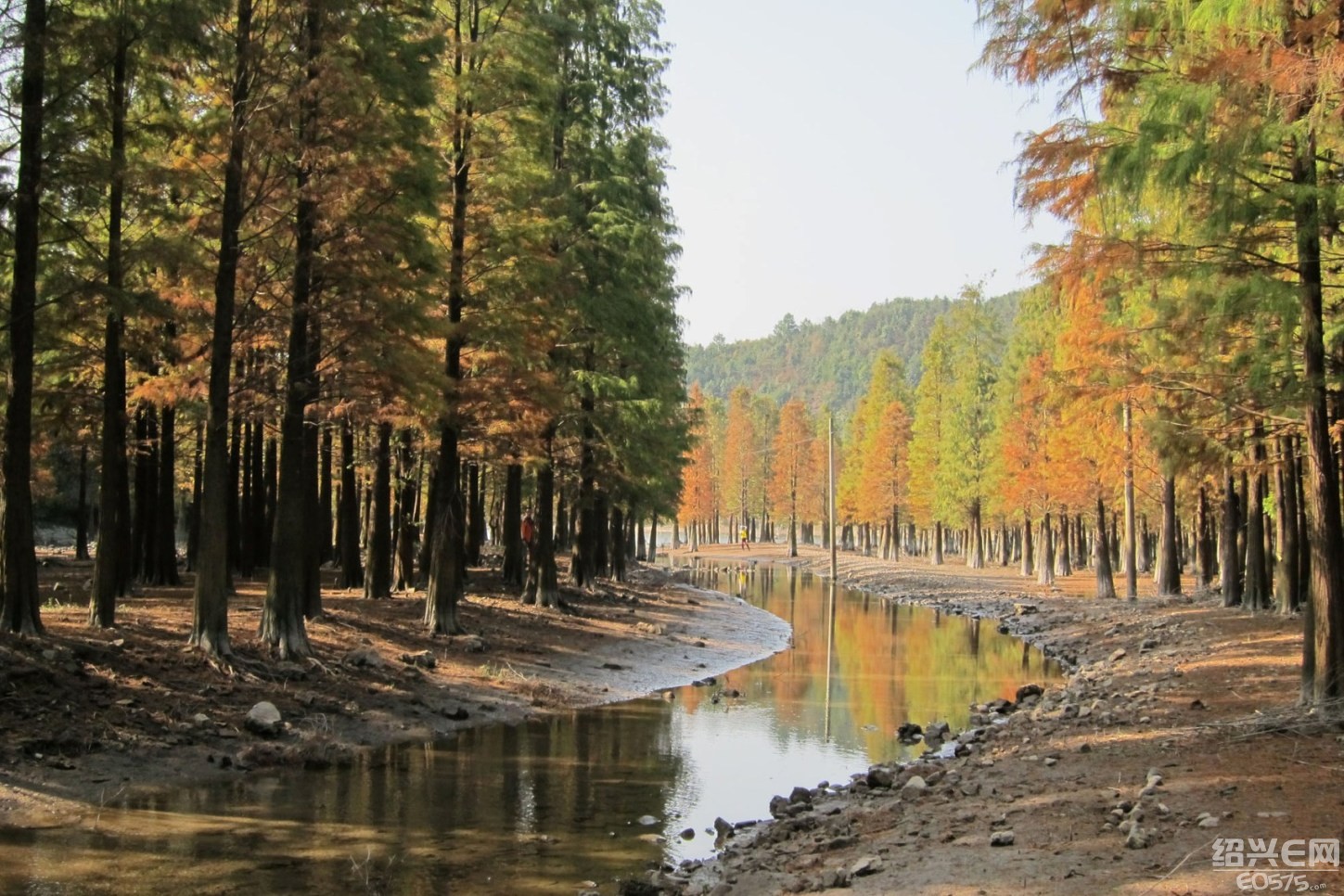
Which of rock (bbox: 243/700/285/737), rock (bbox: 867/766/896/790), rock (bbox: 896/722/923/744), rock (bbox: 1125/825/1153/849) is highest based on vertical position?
rock (bbox: 1125/825/1153/849)

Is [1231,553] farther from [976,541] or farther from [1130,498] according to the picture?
[976,541]

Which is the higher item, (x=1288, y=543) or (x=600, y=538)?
(x=1288, y=543)

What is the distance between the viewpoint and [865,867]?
7457 mm

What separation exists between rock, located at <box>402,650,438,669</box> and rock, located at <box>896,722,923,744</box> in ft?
24.4

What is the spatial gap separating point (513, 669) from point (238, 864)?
10087 mm

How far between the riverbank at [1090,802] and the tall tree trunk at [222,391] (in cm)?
816

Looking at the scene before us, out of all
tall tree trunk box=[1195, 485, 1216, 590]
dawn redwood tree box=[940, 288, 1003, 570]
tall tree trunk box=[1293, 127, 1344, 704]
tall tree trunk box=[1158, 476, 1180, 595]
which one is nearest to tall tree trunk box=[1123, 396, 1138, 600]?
tall tree trunk box=[1158, 476, 1180, 595]

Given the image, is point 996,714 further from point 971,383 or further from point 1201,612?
point 971,383

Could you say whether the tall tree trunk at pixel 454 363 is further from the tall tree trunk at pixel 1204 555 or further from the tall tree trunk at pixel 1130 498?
the tall tree trunk at pixel 1204 555

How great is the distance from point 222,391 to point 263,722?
4652mm

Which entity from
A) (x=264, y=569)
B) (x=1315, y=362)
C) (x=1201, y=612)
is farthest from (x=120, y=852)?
(x=1201, y=612)

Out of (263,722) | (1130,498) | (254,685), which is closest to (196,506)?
(254,685)

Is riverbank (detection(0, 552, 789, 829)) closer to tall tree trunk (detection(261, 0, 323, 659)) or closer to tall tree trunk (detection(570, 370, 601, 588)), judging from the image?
tall tree trunk (detection(261, 0, 323, 659))

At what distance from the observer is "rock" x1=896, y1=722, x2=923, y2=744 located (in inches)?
614
